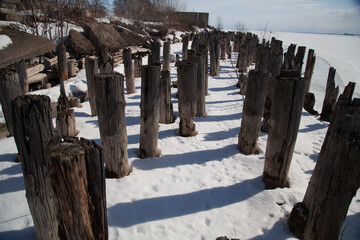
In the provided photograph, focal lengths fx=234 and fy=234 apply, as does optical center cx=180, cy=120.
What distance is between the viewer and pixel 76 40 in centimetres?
1087

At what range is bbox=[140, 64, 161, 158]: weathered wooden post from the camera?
11.2 feet

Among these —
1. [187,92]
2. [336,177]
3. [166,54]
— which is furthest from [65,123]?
[166,54]

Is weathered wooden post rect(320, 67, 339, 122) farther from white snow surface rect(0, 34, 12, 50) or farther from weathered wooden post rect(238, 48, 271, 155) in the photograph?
white snow surface rect(0, 34, 12, 50)

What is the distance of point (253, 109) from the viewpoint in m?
3.83

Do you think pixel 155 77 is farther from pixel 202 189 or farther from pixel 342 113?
pixel 342 113

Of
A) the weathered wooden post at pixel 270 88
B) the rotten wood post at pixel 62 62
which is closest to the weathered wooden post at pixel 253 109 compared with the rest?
the weathered wooden post at pixel 270 88

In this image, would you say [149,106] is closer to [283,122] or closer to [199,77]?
[283,122]

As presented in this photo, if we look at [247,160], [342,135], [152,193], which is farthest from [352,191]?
[152,193]

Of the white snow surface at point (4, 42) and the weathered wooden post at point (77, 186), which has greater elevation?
the white snow surface at point (4, 42)

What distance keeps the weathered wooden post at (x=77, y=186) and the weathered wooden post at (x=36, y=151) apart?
0.46 m

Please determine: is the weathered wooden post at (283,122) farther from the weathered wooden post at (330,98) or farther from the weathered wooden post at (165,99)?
the weathered wooden post at (330,98)

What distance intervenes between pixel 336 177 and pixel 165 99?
3.40 meters

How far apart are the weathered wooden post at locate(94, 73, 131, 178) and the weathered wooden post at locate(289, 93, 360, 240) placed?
230 cm

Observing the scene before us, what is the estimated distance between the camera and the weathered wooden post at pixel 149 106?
11.2 feet
